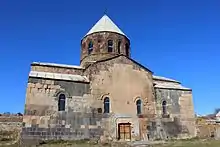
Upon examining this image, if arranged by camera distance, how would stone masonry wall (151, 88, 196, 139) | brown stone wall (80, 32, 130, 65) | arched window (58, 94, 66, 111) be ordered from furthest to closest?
1. brown stone wall (80, 32, 130, 65)
2. stone masonry wall (151, 88, 196, 139)
3. arched window (58, 94, 66, 111)

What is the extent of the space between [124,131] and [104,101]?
2.68 m

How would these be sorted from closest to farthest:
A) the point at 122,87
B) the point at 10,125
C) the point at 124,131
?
the point at 124,131 → the point at 122,87 → the point at 10,125

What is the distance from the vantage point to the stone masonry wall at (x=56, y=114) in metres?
15.3

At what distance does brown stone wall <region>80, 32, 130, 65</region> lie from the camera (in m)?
21.3

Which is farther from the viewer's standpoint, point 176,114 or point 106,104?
point 176,114

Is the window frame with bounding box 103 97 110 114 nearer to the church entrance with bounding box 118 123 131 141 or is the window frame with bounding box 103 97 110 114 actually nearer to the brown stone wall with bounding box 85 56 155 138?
the brown stone wall with bounding box 85 56 155 138

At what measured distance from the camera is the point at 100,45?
70.7 feet

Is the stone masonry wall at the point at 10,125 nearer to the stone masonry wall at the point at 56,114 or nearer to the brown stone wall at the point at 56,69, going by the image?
the brown stone wall at the point at 56,69

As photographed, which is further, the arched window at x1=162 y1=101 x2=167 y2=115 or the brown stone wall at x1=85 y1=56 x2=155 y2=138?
the arched window at x1=162 y1=101 x2=167 y2=115

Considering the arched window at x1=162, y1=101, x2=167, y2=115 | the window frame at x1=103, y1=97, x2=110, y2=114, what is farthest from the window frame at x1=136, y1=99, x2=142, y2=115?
the window frame at x1=103, y1=97, x2=110, y2=114

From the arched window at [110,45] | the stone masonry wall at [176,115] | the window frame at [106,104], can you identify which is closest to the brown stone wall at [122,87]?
the window frame at [106,104]

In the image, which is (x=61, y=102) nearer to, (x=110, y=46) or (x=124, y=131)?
(x=124, y=131)

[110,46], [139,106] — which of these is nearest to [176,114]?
[139,106]

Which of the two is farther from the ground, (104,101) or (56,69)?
(56,69)
